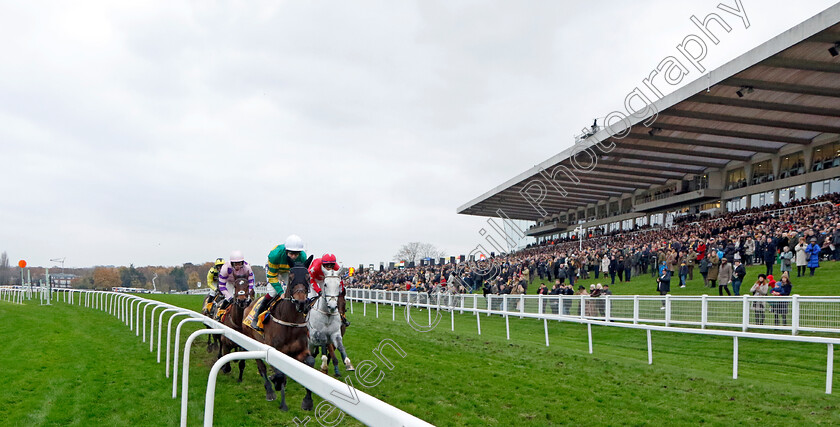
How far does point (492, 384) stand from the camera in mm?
7387

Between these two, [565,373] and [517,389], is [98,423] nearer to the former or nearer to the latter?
[517,389]

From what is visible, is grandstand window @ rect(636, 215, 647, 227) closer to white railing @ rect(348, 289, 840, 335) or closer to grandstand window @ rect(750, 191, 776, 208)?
grandstand window @ rect(750, 191, 776, 208)

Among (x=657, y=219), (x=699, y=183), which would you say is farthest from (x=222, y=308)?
(x=657, y=219)

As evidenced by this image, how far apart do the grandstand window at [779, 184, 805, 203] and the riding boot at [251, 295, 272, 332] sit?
3185cm

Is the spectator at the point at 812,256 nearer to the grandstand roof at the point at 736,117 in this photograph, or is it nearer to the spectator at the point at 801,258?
the spectator at the point at 801,258

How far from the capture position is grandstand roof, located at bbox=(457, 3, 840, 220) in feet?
64.8

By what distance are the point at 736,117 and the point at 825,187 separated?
21.0 feet

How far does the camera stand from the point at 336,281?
21.1 feet

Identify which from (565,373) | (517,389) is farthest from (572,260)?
(517,389)

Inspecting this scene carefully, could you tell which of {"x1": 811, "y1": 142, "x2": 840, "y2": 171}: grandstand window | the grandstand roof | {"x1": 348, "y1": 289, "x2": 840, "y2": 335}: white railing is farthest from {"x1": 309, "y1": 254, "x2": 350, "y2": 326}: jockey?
{"x1": 811, "y1": 142, "x2": 840, "y2": 171}: grandstand window

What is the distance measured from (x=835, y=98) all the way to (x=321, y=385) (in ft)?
95.3

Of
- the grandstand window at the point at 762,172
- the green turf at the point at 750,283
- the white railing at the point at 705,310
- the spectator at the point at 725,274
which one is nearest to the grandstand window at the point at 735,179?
the grandstand window at the point at 762,172

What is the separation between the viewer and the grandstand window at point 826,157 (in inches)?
1110

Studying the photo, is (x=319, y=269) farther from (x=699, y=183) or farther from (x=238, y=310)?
(x=699, y=183)
